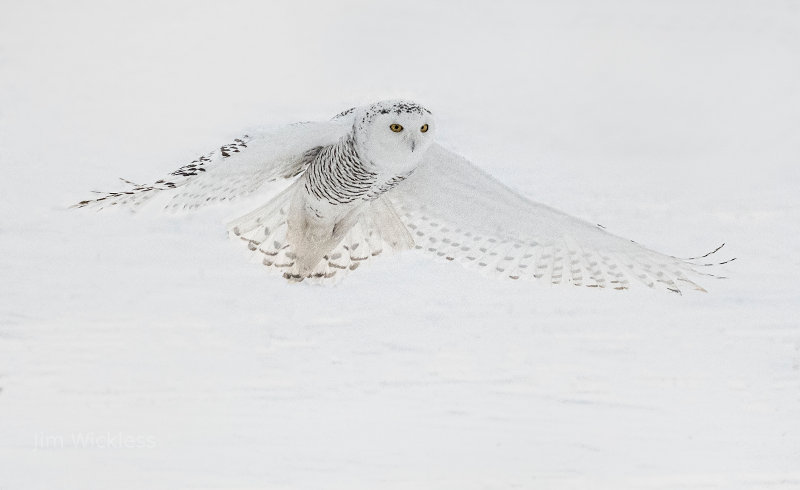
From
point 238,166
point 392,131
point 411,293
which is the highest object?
point 392,131

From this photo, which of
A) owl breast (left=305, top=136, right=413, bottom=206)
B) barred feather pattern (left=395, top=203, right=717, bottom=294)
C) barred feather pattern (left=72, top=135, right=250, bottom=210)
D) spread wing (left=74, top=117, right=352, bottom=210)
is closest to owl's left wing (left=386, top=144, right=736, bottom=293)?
barred feather pattern (left=395, top=203, right=717, bottom=294)

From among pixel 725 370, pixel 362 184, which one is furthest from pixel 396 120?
pixel 725 370

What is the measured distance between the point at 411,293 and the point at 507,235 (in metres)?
1.03

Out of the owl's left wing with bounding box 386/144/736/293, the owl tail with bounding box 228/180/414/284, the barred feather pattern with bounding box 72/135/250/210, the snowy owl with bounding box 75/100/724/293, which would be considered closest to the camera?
the barred feather pattern with bounding box 72/135/250/210

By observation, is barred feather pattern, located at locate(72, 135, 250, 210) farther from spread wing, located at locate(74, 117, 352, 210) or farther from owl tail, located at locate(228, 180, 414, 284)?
owl tail, located at locate(228, 180, 414, 284)

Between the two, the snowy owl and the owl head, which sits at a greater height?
the owl head

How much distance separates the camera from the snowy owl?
1860mm

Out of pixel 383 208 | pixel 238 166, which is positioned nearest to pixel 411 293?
pixel 383 208

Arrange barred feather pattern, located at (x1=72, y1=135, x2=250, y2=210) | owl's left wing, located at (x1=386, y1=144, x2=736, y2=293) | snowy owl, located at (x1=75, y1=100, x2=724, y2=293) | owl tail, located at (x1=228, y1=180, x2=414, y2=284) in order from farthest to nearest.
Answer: owl tail, located at (x1=228, y1=180, x2=414, y2=284) → owl's left wing, located at (x1=386, y1=144, x2=736, y2=293) → snowy owl, located at (x1=75, y1=100, x2=724, y2=293) → barred feather pattern, located at (x1=72, y1=135, x2=250, y2=210)

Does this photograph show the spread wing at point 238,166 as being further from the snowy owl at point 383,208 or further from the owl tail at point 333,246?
the owl tail at point 333,246

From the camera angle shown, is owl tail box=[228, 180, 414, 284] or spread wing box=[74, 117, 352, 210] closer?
spread wing box=[74, 117, 352, 210]

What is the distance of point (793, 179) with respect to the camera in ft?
10.4

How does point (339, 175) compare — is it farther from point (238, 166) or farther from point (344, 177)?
point (238, 166)

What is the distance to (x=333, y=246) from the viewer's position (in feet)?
7.51
